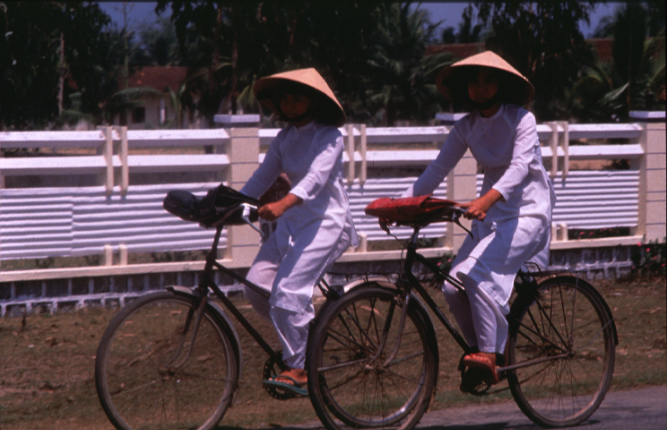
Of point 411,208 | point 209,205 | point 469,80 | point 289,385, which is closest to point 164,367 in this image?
point 289,385

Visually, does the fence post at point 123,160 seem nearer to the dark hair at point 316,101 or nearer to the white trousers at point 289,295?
the dark hair at point 316,101

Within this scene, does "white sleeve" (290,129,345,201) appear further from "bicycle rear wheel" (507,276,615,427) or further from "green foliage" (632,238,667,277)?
"green foliage" (632,238,667,277)

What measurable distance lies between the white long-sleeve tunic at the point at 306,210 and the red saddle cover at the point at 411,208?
0.76ft

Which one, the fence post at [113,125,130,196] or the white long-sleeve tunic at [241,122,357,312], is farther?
the fence post at [113,125,130,196]

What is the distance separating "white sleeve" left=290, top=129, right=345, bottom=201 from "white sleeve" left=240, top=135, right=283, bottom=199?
30 centimetres

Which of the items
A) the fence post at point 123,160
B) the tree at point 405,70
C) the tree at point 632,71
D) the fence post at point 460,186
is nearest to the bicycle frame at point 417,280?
the fence post at point 123,160

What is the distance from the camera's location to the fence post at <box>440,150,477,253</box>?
9.77 m

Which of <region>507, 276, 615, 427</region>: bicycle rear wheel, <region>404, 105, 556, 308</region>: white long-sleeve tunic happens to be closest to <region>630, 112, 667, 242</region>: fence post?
<region>507, 276, 615, 427</region>: bicycle rear wheel

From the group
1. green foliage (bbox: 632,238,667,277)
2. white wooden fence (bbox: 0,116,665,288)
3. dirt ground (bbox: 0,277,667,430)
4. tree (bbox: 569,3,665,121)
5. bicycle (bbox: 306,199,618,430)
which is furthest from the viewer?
tree (bbox: 569,3,665,121)

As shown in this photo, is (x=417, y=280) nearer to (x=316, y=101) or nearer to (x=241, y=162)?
(x=316, y=101)

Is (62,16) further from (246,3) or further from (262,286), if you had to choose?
(262,286)

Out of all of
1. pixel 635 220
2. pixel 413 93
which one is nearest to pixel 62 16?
pixel 635 220

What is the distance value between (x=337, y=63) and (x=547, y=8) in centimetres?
654

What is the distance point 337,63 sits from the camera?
2678cm
